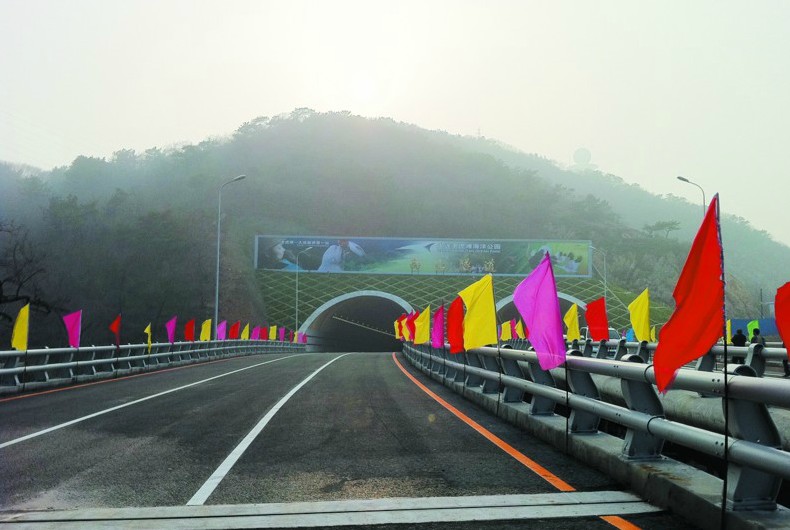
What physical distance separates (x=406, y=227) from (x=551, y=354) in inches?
5203

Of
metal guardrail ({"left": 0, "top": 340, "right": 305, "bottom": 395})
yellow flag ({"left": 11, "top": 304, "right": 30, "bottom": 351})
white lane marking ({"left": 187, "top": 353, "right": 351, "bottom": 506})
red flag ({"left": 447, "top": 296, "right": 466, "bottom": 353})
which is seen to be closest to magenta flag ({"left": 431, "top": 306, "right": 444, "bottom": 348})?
red flag ({"left": 447, "top": 296, "right": 466, "bottom": 353})

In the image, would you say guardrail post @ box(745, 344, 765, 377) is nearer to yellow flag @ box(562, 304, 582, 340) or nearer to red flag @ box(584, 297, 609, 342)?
red flag @ box(584, 297, 609, 342)

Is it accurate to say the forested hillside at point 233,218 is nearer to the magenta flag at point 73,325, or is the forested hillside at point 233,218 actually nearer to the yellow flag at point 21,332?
the magenta flag at point 73,325

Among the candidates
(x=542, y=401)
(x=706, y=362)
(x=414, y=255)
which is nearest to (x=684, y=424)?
(x=542, y=401)

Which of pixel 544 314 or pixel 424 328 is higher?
pixel 544 314

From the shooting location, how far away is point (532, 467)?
666 centimetres

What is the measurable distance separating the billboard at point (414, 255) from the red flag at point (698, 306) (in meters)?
76.7

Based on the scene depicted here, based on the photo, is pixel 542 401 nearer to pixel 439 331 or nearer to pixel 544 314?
pixel 544 314

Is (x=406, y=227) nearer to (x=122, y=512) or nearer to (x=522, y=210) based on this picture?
(x=522, y=210)

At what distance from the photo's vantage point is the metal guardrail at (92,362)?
639 inches

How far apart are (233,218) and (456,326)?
9573cm

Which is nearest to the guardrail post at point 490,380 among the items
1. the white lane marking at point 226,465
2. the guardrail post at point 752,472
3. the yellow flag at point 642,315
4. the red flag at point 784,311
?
the white lane marking at point 226,465

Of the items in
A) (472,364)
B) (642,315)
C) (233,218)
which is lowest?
(472,364)

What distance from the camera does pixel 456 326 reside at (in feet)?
47.7
